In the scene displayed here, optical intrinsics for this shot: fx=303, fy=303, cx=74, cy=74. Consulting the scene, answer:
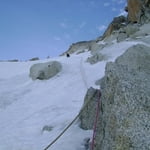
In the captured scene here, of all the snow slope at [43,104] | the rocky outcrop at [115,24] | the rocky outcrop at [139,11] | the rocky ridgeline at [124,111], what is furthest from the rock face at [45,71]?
the rocky outcrop at [115,24]

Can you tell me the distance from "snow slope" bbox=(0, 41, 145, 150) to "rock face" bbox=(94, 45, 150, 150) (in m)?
2.29

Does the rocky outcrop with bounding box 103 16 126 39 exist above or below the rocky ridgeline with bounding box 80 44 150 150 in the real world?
above

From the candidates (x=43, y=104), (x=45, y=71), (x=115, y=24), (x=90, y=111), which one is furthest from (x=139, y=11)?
(x=90, y=111)

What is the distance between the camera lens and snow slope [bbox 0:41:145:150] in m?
8.99

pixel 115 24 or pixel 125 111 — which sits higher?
pixel 115 24

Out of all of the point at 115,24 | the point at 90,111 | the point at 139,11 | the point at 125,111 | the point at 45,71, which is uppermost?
the point at 139,11

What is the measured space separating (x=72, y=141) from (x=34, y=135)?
185cm

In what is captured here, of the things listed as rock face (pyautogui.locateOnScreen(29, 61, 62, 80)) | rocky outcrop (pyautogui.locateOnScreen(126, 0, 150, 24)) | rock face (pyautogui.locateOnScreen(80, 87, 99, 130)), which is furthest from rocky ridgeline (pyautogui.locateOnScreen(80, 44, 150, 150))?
rocky outcrop (pyautogui.locateOnScreen(126, 0, 150, 24))

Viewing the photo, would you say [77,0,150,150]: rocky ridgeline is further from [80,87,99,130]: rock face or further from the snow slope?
the snow slope

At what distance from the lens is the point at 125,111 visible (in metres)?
5.33

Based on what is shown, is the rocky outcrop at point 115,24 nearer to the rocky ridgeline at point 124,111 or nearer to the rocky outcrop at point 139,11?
the rocky outcrop at point 139,11

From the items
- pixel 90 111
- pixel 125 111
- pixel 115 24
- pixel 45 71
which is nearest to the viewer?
pixel 125 111

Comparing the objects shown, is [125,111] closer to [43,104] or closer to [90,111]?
[90,111]

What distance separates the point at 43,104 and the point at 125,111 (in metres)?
8.81
